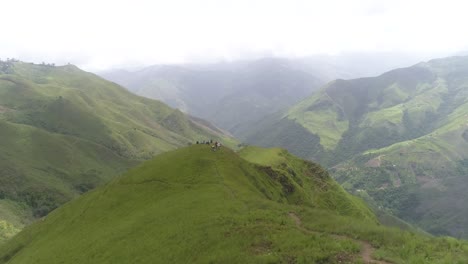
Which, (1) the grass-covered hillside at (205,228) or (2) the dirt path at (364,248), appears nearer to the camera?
(2) the dirt path at (364,248)

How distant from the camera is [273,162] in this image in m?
123

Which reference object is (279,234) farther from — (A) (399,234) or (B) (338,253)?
(A) (399,234)

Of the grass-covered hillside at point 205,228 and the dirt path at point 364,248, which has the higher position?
the dirt path at point 364,248

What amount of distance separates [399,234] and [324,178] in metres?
109

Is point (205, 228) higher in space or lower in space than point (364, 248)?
lower

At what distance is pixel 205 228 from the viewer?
163 feet

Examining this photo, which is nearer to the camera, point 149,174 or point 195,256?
point 195,256

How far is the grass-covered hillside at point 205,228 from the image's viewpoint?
129 ft

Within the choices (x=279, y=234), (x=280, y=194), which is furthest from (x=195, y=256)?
(x=280, y=194)

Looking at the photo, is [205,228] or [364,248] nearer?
[364,248]

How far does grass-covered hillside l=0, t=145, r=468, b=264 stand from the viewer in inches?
1551

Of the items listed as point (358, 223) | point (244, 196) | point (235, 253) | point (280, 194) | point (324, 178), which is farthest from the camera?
point (324, 178)

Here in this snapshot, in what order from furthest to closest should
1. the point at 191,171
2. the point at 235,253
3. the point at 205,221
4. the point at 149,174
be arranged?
the point at 149,174 → the point at 191,171 → the point at 205,221 → the point at 235,253

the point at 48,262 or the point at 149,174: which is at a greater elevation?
the point at 149,174
